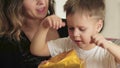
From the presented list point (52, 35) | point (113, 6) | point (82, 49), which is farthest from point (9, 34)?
point (113, 6)

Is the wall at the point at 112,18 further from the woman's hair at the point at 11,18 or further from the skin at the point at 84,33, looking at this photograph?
the skin at the point at 84,33

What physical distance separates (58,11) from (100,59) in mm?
1187

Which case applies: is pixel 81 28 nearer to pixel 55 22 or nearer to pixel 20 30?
pixel 55 22

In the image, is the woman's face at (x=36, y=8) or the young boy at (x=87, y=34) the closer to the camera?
the young boy at (x=87, y=34)

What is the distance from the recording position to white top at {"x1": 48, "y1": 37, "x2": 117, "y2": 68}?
2.80 feet

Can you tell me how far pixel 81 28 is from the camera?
33.1 inches

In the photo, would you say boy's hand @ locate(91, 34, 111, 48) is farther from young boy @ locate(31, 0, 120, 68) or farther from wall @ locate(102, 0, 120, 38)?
wall @ locate(102, 0, 120, 38)

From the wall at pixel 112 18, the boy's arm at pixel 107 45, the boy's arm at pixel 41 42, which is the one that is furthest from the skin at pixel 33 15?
the wall at pixel 112 18

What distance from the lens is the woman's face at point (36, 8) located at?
1.03m

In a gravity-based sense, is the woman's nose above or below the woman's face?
below

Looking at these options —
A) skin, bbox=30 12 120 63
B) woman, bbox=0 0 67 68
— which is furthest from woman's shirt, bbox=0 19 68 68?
skin, bbox=30 12 120 63

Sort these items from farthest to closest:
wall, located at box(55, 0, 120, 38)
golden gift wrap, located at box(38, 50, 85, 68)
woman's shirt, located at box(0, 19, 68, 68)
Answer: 1. wall, located at box(55, 0, 120, 38)
2. woman's shirt, located at box(0, 19, 68, 68)
3. golden gift wrap, located at box(38, 50, 85, 68)

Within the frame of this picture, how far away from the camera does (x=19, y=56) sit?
987 millimetres

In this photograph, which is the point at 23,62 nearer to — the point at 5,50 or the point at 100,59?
the point at 5,50
